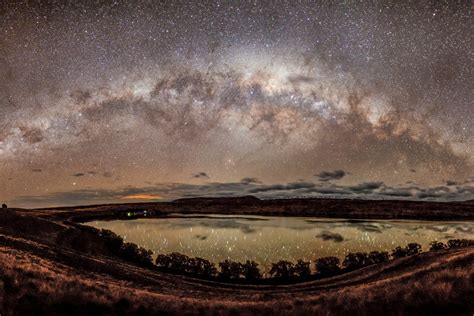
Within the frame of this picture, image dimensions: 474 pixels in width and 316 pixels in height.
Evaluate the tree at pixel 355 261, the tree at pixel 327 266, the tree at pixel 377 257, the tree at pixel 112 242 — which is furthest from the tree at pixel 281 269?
the tree at pixel 112 242

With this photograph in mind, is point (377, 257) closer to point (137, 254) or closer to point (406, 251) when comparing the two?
point (406, 251)

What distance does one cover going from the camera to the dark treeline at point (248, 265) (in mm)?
40188

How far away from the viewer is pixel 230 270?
Result: 41625mm

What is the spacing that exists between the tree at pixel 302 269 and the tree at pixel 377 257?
9.32 metres

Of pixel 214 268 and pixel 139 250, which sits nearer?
pixel 214 268

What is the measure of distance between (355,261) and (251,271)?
1319 centimetres

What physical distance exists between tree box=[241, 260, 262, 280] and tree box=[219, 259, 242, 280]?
55 centimetres

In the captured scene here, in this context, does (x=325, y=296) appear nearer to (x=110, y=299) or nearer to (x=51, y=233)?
(x=110, y=299)

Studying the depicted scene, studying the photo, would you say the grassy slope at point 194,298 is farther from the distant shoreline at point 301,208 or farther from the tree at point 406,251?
the distant shoreline at point 301,208

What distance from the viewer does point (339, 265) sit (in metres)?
46.2

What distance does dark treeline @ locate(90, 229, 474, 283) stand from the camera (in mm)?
40188

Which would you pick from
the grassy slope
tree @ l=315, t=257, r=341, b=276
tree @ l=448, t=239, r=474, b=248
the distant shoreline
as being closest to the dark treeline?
tree @ l=315, t=257, r=341, b=276

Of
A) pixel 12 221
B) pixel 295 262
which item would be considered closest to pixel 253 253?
pixel 295 262

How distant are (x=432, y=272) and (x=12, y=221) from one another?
148 ft
